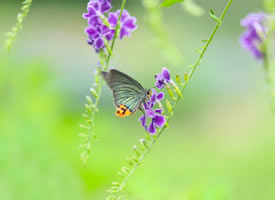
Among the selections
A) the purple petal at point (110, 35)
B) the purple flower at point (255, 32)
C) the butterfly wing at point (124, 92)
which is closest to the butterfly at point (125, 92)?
the butterfly wing at point (124, 92)

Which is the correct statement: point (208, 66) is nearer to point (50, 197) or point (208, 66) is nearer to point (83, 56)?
point (83, 56)

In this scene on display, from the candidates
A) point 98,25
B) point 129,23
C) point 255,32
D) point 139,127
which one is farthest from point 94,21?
point 139,127

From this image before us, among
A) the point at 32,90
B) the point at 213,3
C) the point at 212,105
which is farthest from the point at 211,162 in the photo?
the point at 213,3

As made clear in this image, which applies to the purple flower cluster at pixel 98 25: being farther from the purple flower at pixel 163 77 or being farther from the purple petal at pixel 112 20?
the purple flower at pixel 163 77

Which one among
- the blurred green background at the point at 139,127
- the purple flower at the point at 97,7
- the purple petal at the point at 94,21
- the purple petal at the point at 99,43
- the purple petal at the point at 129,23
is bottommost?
the purple petal at the point at 99,43

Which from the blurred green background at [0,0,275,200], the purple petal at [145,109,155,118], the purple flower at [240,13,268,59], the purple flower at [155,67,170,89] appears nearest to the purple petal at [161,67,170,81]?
the purple flower at [155,67,170,89]

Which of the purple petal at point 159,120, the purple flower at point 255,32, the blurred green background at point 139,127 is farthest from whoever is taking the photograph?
the blurred green background at point 139,127

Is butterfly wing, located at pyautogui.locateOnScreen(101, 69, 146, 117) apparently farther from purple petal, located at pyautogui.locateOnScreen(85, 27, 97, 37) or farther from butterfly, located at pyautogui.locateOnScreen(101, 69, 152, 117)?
purple petal, located at pyautogui.locateOnScreen(85, 27, 97, 37)
